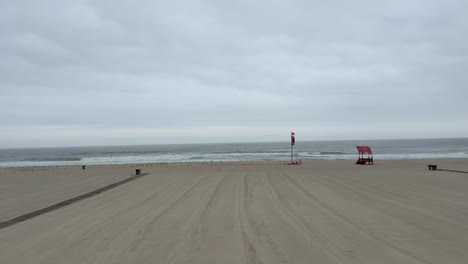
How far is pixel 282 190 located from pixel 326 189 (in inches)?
57.3

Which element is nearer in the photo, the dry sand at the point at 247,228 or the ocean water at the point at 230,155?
the dry sand at the point at 247,228

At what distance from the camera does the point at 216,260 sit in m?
4.49

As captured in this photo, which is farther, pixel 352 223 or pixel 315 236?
pixel 352 223

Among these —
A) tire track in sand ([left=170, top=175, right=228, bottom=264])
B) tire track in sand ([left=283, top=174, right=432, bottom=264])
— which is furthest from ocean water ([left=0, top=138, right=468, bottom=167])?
tire track in sand ([left=170, top=175, right=228, bottom=264])

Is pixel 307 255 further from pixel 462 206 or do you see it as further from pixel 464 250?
pixel 462 206

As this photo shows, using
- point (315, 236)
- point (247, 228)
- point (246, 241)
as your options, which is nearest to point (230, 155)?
point (247, 228)

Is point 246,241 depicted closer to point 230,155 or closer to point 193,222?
point 193,222

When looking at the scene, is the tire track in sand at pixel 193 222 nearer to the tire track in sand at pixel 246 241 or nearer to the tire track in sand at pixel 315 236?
the tire track in sand at pixel 246 241

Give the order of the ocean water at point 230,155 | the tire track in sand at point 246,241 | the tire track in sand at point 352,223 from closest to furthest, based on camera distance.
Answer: the tire track in sand at point 246,241 → the tire track in sand at point 352,223 → the ocean water at point 230,155

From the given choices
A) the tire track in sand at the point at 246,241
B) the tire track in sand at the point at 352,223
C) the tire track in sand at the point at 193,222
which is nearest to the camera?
the tire track in sand at the point at 246,241

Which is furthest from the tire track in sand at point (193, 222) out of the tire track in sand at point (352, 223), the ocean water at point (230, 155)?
the ocean water at point (230, 155)

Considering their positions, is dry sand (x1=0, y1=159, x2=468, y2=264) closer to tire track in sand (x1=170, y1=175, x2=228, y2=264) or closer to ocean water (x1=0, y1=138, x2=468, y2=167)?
tire track in sand (x1=170, y1=175, x2=228, y2=264)

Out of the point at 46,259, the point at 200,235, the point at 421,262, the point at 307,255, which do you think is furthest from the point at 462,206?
the point at 46,259

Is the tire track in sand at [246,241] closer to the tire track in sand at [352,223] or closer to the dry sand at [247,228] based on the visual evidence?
the dry sand at [247,228]
